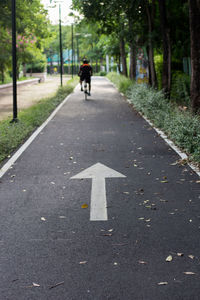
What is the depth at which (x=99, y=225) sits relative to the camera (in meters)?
5.77

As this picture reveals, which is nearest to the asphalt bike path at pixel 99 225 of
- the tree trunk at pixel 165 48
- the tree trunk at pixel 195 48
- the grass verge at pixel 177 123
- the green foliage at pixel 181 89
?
the grass verge at pixel 177 123

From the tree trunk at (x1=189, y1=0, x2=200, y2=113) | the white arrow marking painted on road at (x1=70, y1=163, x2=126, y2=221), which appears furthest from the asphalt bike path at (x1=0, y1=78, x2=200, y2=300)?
the tree trunk at (x1=189, y1=0, x2=200, y2=113)

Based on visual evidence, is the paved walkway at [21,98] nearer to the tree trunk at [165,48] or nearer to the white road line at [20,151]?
the white road line at [20,151]

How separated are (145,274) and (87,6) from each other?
21.1 m

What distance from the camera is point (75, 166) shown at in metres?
9.31

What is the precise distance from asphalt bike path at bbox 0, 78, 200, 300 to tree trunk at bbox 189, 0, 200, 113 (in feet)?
12.4

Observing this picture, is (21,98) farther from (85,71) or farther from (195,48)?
(195,48)

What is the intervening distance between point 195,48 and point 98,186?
7.92m

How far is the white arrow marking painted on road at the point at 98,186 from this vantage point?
6.22 m

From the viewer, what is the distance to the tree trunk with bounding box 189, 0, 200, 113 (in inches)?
558

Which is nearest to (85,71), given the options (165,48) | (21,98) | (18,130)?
(165,48)

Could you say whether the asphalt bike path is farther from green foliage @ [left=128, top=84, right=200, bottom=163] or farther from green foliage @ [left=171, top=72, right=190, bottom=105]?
green foliage @ [left=171, top=72, right=190, bottom=105]

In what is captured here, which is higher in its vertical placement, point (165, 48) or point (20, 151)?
point (165, 48)

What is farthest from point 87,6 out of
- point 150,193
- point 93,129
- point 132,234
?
point 132,234
